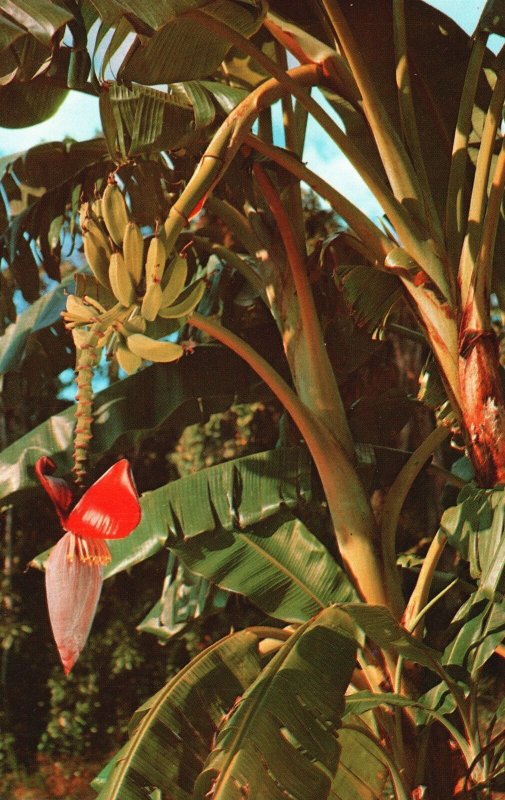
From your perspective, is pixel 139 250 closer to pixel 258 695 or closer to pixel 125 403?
pixel 258 695

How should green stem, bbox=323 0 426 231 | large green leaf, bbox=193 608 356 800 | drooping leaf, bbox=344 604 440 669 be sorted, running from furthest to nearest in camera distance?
1. green stem, bbox=323 0 426 231
2. drooping leaf, bbox=344 604 440 669
3. large green leaf, bbox=193 608 356 800

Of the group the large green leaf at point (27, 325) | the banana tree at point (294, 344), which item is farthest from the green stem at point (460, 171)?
the large green leaf at point (27, 325)

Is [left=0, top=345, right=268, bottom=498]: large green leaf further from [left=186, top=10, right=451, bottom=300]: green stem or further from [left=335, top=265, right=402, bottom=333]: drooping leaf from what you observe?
[left=186, top=10, right=451, bottom=300]: green stem

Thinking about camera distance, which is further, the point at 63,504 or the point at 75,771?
the point at 75,771

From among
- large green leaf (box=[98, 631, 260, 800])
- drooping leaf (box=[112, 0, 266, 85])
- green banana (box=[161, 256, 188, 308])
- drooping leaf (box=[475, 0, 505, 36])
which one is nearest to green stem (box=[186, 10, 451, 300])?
drooping leaf (box=[112, 0, 266, 85])

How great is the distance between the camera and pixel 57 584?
1.04 m

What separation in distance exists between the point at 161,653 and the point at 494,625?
321 cm

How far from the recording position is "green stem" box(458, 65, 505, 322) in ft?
5.00

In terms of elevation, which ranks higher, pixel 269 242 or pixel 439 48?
pixel 439 48

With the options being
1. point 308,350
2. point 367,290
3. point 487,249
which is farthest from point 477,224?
point 308,350

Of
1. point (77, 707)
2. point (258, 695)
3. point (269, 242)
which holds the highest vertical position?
point (269, 242)

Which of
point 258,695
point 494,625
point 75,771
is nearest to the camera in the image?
point 258,695

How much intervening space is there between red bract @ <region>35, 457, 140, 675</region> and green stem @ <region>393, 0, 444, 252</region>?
0.94m

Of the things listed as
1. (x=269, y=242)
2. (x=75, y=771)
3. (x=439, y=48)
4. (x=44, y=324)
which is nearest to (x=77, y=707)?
(x=75, y=771)
